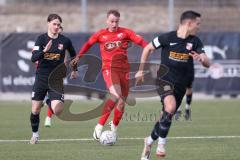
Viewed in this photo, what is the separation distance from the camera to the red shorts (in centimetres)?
1410

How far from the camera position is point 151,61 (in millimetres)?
25188

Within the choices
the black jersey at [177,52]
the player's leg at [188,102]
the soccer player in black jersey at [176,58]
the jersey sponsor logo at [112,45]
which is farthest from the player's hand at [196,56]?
the player's leg at [188,102]

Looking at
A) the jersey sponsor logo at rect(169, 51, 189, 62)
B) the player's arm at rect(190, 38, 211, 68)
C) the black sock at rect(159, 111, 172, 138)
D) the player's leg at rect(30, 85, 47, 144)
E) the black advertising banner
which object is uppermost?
the player's arm at rect(190, 38, 211, 68)

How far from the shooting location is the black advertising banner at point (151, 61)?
84.0 feet

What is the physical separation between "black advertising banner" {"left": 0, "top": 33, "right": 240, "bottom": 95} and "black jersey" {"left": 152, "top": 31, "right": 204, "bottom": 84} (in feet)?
47.3

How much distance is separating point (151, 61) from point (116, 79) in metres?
11.1

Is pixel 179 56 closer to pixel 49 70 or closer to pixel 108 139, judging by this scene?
pixel 108 139

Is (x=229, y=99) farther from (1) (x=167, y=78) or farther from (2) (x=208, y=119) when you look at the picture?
(1) (x=167, y=78)

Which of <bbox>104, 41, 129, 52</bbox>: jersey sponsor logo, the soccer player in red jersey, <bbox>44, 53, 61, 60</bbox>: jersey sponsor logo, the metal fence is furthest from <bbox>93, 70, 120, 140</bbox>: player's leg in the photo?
the metal fence

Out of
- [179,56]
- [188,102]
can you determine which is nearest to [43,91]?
[179,56]

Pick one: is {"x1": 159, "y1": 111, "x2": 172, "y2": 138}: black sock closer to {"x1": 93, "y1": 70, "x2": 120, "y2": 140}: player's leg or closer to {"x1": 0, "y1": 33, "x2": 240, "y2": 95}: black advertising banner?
{"x1": 93, "y1": 70, "x2": 120, "y2": 140}: player's leg

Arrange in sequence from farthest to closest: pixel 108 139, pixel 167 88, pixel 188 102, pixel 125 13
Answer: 1. pixel 125 13
2. pixel 188 102
3. pixel 108 139
4. pixel 167 88

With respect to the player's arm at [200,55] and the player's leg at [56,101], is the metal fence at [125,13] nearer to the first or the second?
the player's leg at [56,101]

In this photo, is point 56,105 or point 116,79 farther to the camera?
point 116,79
